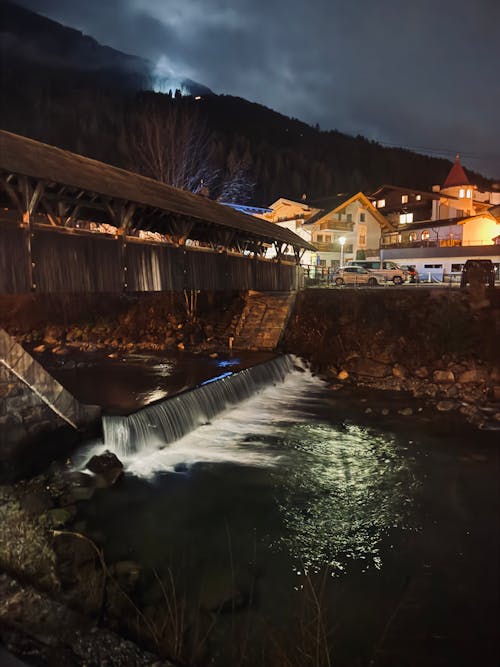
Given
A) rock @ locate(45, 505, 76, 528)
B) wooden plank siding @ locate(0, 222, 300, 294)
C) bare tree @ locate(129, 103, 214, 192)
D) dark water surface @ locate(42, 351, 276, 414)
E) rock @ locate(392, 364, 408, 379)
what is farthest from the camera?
bare tree @ locate(129, 103, 214, 192)

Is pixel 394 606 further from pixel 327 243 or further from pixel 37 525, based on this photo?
pixel 327 243

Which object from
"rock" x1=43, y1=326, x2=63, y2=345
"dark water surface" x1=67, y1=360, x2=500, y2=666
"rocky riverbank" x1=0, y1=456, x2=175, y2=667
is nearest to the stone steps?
"dark water surface" x1=67, y1=360, x2=500, y2=666

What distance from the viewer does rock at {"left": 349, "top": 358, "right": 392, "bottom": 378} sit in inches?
653

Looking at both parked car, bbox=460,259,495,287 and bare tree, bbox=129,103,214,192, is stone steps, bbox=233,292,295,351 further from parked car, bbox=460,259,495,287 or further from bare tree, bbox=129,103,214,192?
bare tree, bbox=129,103,214,192

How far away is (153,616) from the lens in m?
4.98

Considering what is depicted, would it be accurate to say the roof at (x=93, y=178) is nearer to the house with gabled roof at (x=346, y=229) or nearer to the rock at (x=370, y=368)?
the rock at (x=370, y=368)

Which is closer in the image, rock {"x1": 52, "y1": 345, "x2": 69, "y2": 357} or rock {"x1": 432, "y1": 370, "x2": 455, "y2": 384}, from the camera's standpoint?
rock {"x1": 432, "y1": 370, "x2": 455, "y2": 384}

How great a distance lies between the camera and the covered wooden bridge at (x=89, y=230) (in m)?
8.65

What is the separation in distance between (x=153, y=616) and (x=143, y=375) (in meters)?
9.68

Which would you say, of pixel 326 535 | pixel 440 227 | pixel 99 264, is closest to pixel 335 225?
pixel 440 227

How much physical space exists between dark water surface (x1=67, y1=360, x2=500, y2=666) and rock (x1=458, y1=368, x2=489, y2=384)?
3.95 m

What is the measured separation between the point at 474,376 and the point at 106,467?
12.4 m

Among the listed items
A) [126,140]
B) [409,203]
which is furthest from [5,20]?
[409,203]

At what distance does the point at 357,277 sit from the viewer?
29.1 metres
